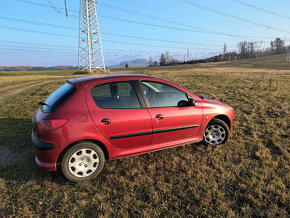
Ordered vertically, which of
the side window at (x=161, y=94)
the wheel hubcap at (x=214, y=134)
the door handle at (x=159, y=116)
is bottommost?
the wheel hubcap at (x=214, y=134)

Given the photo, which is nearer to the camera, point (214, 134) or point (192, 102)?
point (192, 102)

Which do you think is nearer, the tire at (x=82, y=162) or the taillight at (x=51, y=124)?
the taillight at (x=51, y=124)

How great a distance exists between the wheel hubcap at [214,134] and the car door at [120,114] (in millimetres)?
1377

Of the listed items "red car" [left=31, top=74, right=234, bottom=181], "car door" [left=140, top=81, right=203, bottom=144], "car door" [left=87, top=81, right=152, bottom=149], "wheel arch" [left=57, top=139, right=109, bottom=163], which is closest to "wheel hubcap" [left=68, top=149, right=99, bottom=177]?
"red car" [left=31, top=74, right=234, bottom=181]

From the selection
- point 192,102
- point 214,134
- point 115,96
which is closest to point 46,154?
point 115,96

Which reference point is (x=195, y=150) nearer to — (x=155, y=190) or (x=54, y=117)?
(x=155, y=190)

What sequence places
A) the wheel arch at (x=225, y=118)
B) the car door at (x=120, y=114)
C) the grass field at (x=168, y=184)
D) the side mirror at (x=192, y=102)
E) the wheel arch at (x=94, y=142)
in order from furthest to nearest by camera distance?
the wheel arch at (x=225, y=118) < the side mirror at (x=192, y=102) < the car door at (x=120, y=114) < the wheel arch at (x=94, y=142) < the grass field at (x=168, y=184)

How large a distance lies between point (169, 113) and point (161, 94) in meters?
0.41

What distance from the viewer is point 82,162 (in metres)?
2.83

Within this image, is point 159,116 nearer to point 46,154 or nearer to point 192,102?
point 192,102

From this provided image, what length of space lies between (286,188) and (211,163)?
1.07m

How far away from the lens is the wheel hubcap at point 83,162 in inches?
109

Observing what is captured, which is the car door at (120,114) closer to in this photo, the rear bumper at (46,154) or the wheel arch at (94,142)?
the wheel arch at (94,142)

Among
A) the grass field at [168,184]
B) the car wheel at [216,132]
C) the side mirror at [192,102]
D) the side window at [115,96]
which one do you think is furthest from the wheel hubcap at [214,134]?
the side window at [115,96]
